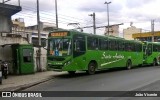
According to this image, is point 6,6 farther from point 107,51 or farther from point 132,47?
point 132,47

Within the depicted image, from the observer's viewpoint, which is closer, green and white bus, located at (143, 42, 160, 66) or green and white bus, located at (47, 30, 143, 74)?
green and white bus, located at (47, 30, 143, 74)

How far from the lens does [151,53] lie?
3597cm

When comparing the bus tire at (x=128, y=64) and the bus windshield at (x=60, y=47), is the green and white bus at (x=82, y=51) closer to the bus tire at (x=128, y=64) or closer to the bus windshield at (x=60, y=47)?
the bus windshield at (x=60, y=47)

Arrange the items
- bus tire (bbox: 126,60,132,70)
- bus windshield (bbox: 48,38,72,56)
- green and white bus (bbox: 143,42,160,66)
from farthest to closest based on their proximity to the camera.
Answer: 1. green and white bus (bbox: 143,42,160,66)
2. bus tire (bbox: 126,60,132,70)
3. bus windshield (bbox: 48,38,72,56)

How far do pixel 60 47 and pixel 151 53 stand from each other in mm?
17727

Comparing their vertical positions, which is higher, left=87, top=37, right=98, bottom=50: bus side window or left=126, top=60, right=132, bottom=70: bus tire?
left=87, top=37, right=98, bottom=50: bus side window

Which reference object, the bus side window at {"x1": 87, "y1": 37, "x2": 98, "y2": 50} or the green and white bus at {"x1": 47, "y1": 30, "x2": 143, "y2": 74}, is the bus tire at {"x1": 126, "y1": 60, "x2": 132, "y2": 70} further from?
the bus side window at {"x1": 87, "y1": 37, "x2": 98, "y2": 50}

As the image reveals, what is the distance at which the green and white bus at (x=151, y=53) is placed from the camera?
34547 millimetres

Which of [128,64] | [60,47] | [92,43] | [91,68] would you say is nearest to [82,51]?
[92,43]

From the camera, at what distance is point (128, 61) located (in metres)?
29.7

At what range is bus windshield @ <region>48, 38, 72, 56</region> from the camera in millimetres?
20609

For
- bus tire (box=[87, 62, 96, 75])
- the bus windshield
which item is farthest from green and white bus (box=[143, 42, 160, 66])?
the bus windshield

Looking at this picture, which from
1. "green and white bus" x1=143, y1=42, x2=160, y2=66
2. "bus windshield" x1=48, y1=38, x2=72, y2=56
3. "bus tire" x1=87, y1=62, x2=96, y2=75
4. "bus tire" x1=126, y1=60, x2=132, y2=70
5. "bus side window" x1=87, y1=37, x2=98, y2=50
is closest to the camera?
"bus windshield" x1=48, y1=38, x2=72, y2=56

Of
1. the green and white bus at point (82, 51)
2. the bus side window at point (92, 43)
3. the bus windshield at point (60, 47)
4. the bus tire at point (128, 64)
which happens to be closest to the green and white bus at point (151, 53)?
the bus tire at point (128, 64)
